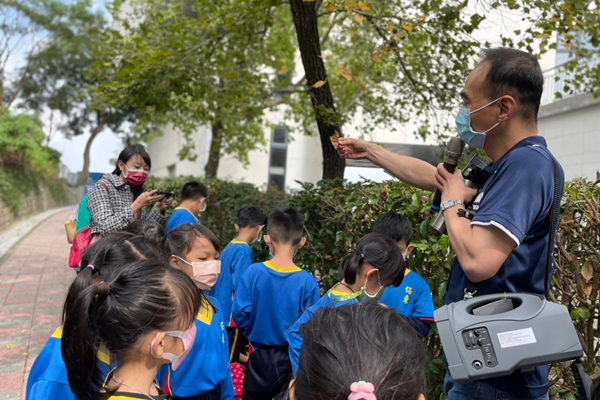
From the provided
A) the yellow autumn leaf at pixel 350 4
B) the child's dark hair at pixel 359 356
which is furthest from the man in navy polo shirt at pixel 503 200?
the yellow autumn leaf at pixel 350 4

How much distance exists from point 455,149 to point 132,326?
134 cm

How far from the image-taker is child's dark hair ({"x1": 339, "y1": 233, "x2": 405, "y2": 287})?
309cm

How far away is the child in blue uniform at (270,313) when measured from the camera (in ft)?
12.1

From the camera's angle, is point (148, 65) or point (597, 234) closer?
point (597, 234)

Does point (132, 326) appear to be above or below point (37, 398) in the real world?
above

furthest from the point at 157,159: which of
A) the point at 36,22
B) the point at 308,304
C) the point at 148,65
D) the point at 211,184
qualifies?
the point at 308,304

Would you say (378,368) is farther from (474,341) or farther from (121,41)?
(121,41)

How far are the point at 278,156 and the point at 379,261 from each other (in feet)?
77.9

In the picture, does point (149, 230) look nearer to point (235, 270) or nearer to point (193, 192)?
point (235, 270)

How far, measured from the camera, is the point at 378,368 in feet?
4.80

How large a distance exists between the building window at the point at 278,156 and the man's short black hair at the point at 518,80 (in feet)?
79.4

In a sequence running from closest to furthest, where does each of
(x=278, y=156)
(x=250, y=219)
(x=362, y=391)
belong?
(x=362, y=391) → (x=250, y=219) → (x=278, y=156)

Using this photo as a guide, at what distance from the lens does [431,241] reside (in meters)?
3.62

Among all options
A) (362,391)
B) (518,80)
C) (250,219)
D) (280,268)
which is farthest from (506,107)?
(250,219)
